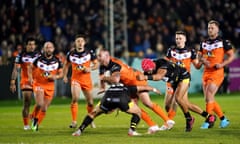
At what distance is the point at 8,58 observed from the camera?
32.0 metres

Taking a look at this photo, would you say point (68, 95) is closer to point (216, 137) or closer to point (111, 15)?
point (111, 15)

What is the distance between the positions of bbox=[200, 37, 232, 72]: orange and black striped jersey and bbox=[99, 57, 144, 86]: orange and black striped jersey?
2731mm

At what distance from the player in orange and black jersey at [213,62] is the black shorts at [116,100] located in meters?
3.32

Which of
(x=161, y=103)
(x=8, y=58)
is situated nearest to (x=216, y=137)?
(x=161, y=103)

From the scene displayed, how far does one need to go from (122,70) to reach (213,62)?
10.8ft

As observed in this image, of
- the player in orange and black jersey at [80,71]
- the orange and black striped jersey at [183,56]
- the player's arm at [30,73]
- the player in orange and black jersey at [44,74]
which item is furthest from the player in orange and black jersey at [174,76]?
the player's arm at [30,73]

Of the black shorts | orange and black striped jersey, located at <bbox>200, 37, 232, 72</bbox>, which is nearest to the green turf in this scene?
the black shorts

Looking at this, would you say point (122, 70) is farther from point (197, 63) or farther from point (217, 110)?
point (217, 110)

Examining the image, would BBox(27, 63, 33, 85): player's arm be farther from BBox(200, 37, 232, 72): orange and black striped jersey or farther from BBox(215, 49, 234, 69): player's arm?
BBox(215, 49, 234, 69): player's arm

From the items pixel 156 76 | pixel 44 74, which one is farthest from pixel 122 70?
pixel 44 74

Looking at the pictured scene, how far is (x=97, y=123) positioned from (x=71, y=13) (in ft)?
52.3

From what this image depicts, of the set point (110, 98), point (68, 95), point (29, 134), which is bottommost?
point (68, 95)

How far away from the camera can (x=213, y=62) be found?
1919 cm

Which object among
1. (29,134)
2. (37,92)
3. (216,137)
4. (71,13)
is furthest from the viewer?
(71,13)
